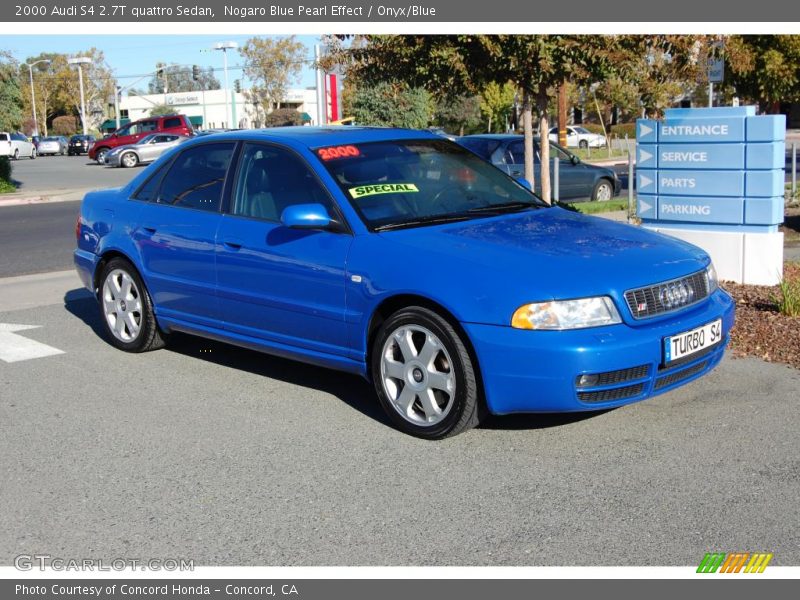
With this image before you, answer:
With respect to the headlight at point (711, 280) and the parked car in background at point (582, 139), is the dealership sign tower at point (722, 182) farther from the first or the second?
the parked car in background at point (582, 139)

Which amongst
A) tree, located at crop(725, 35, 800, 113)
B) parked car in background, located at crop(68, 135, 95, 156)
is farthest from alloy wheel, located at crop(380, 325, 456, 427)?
parked car in background, located at crop(68, 135, 95, 156)

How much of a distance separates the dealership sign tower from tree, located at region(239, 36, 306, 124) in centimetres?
6145

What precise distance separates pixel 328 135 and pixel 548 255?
6.41ft

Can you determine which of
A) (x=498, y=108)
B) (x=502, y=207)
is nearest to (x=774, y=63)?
(x=502, y=207)

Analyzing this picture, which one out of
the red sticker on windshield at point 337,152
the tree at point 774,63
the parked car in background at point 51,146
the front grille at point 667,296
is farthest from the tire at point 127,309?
the parked car in background at point 51,146

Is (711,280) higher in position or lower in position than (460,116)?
lower

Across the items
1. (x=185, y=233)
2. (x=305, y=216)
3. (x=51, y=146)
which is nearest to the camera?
(x=305, y=216)

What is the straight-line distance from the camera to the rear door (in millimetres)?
6449

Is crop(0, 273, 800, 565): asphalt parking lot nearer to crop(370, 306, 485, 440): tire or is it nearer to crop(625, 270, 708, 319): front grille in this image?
crop(370, 306, 485, 440): tire

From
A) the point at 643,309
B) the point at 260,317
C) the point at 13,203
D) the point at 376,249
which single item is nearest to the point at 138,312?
the point at 260,317

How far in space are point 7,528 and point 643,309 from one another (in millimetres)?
3203

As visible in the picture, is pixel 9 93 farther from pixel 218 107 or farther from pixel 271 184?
pixel 218 107

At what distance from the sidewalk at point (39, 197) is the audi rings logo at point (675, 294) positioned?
22096 mm

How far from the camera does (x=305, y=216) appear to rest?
551 centimetres
